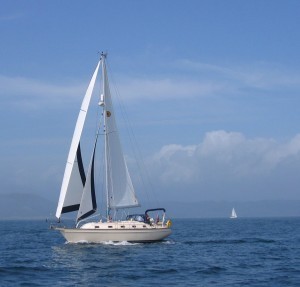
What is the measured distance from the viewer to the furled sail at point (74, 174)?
5609 cm

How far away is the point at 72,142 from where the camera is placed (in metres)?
56.7

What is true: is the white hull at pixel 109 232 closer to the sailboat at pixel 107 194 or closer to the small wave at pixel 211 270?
the sailboat at pixel 107 194

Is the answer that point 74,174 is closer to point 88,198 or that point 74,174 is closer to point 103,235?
point 88,198

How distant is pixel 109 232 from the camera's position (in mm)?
55031

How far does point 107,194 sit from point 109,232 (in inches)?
169

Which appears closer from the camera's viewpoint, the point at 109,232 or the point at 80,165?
the point at 109,232

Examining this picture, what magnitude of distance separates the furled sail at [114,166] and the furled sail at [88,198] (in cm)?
163

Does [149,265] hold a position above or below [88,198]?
below

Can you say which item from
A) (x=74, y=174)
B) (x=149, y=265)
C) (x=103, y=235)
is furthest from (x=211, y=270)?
(x=74, y=174)

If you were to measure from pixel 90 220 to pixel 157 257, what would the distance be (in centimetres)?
1287

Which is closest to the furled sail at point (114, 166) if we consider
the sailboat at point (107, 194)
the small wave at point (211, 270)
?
the sailboat at point (107, 194)

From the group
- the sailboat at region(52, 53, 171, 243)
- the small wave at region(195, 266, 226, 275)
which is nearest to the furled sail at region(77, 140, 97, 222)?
the sailboat at region(52, 53, 171, 243)

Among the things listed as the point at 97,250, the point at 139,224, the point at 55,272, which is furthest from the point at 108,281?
the point at 139,224

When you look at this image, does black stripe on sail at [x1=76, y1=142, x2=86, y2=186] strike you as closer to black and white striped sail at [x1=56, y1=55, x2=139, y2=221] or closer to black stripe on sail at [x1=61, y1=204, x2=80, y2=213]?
black and white striped sail at [x1=56, y1=55, x2=139, y2=221]
